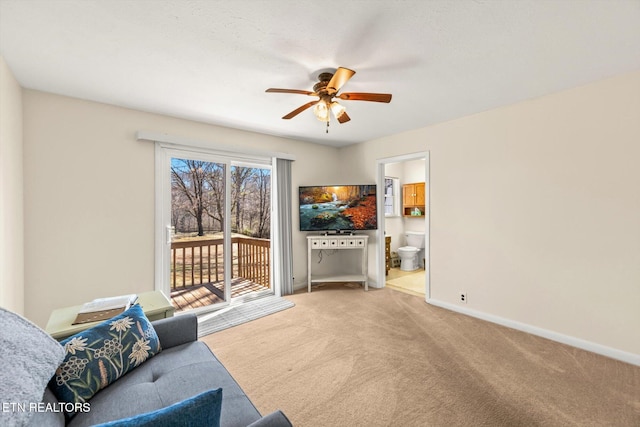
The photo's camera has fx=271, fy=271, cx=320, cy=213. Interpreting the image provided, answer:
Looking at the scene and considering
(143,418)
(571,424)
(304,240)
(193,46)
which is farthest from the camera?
(304,240)

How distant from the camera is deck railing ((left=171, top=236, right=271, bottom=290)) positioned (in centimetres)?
375

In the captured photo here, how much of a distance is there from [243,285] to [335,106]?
3.38 meters

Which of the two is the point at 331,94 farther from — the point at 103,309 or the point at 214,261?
the point at 214,261

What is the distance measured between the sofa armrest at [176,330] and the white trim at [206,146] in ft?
6.98

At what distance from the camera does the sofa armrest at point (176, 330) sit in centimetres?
166

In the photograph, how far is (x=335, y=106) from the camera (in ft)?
7.45

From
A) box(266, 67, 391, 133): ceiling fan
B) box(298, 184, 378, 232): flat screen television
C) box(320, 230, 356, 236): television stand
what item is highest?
box(266, 67, 391, 133): ceiling fan

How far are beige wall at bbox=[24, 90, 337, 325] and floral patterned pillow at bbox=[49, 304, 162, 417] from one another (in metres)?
1.63

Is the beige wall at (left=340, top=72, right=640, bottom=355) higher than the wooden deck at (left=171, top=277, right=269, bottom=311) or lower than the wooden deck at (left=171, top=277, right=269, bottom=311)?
higher

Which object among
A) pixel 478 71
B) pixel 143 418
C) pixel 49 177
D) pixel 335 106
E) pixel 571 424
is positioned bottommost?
pixel 571 424

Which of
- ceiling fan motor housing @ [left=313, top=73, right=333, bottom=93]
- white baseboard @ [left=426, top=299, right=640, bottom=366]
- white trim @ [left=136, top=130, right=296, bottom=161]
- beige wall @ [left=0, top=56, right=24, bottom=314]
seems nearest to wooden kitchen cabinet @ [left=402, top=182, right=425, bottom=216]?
white baseboard @ [left=426, top=299, right=640, bottom=366]

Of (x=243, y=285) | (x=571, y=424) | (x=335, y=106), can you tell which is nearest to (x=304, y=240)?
(x=243, y=285)

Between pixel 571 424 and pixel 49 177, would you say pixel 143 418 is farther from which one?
pixel 49 177

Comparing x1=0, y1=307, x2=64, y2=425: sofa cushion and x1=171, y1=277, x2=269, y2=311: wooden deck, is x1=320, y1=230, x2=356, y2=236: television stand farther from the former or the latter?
x1=0, y1=307, x2=64, y2=425: sofa cushion
